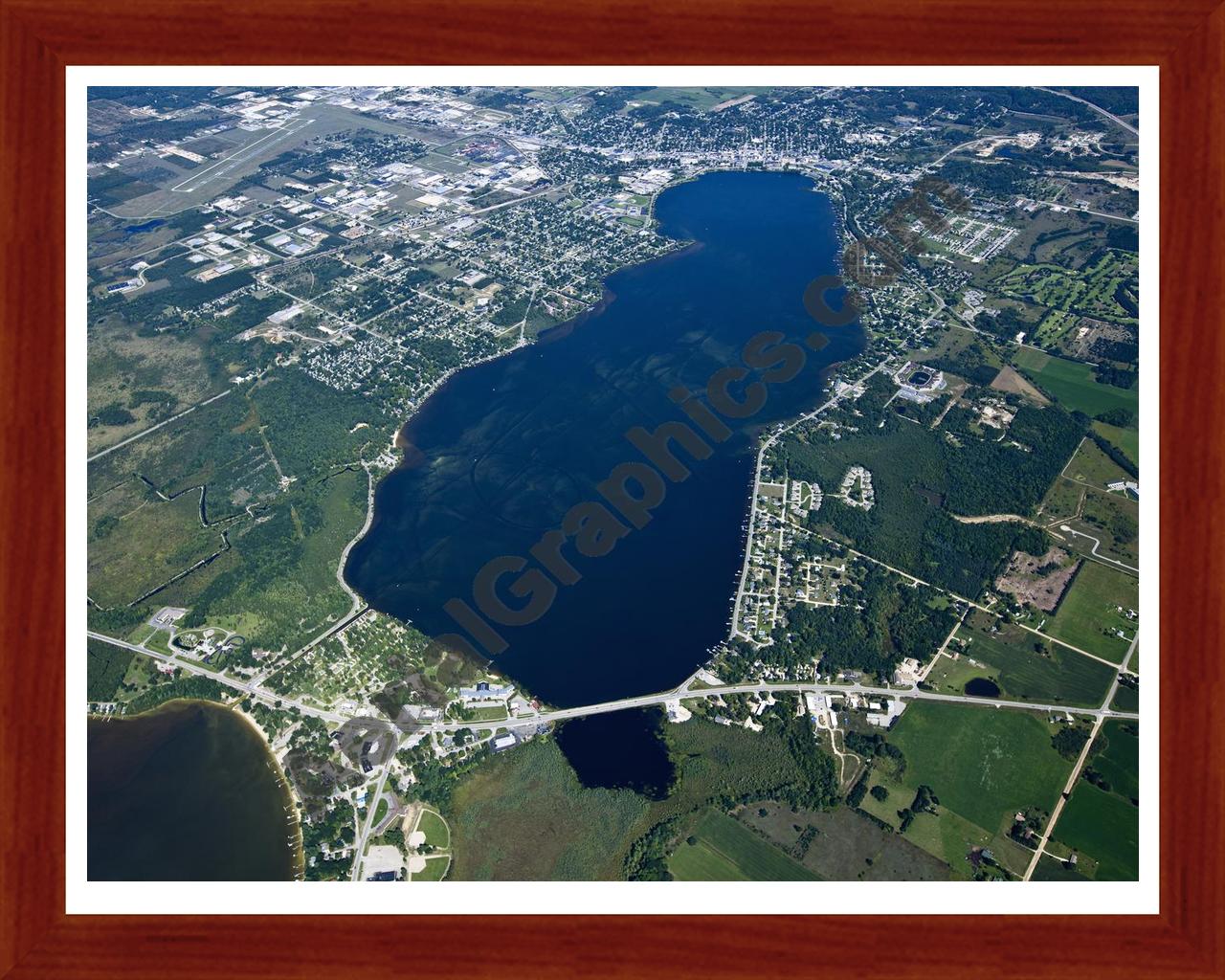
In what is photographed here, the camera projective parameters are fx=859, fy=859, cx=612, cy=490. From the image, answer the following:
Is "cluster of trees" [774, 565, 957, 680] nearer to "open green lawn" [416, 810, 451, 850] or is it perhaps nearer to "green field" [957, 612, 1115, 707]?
"green field" [957, 612, 1115, 707]

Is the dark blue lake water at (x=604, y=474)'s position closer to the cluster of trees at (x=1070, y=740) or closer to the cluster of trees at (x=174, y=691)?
the cluster of trees at (x=174, y=691)

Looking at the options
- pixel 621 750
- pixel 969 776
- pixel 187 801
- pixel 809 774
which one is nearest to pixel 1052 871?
pixel 969 776

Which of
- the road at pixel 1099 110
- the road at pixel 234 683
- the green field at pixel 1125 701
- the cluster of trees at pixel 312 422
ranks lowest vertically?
the road at pixel 234 683

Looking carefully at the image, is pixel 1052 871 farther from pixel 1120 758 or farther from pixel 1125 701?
pixel 1125 701

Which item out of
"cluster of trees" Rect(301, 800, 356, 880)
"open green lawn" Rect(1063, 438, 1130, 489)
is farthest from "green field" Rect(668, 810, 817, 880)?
"open green lawn" Rect(1063, 438, 1130, 489)

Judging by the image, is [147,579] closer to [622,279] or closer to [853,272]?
[622,279]

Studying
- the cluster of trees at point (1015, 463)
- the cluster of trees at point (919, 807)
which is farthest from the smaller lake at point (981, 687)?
the cluster of trees at point (1015, 463)
